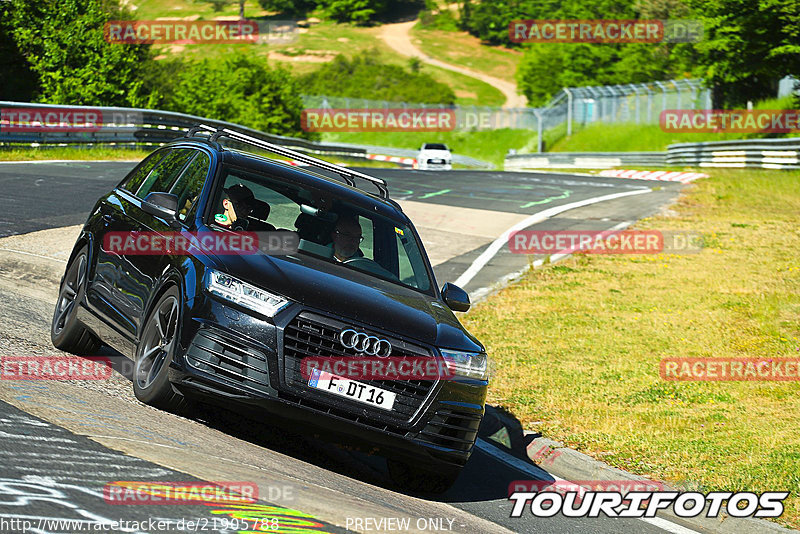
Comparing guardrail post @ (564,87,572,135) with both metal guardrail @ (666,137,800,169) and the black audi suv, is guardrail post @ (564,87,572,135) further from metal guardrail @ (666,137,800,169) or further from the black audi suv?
the black audi suv

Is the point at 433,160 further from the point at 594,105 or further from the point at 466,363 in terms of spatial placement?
the point at 466,363

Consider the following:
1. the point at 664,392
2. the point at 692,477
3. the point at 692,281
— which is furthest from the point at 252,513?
the point at 692,281

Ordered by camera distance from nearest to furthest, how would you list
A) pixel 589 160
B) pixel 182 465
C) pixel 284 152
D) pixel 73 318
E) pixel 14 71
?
pixel 182 465
pixel 73 318
pixel 284 152
pixel 14 71
pixel 589 160

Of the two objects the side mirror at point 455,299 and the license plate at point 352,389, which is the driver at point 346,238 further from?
the license plate at point 352,389

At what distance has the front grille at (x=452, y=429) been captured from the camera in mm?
6387

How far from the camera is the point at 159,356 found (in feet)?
21.5

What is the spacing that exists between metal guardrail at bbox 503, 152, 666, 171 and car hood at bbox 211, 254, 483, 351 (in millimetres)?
38958

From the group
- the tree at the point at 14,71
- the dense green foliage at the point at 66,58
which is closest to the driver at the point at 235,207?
the dense green foliage at the point at 66,58

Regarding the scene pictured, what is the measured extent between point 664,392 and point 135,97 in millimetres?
40857

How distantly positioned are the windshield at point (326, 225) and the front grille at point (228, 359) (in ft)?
4.07

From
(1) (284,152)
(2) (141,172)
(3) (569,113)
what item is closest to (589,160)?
(3) (569,113)

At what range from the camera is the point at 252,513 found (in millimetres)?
4922

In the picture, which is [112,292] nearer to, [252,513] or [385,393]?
[385,393]

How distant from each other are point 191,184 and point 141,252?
66 cm
